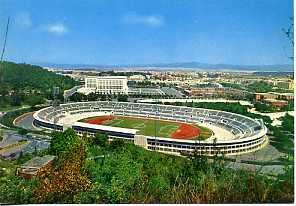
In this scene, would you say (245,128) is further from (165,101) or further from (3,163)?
(3,163)

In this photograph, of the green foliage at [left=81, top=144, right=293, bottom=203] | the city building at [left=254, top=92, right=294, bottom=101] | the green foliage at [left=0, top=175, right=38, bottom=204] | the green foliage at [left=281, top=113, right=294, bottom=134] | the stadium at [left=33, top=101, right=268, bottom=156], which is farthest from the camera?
the stadium at [left=33, top=101, right=268, bottom=156]

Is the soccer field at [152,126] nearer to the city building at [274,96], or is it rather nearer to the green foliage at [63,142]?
the green foliage at [63,142]

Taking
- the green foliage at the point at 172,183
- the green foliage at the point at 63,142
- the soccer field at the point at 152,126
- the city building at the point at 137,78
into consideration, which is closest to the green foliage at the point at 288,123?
the green foliage at the point at 172,183

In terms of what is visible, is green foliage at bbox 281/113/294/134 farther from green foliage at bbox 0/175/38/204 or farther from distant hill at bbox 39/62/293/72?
green foliage at bbox 0/175/38/204

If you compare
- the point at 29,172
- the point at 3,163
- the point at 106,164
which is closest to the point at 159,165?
the point at 106,164

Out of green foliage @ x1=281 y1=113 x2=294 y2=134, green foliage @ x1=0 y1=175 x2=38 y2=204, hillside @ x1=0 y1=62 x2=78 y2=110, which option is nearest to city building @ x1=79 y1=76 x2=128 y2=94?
hillside @ x1=0 y1=62 x2=78 y2=110

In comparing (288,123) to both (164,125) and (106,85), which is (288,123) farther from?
(106,85)
